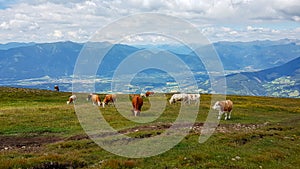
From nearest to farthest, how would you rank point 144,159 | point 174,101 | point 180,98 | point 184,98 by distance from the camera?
point 144,159
point 184,98
point 180,98
point 174,101

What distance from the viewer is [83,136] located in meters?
25.1

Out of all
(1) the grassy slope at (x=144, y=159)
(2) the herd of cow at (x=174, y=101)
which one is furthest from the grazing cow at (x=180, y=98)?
(1) the grassy slope at (x=144, y=159)

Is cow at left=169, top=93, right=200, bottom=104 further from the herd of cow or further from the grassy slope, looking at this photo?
the grassy slope

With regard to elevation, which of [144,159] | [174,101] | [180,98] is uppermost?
[180,98]

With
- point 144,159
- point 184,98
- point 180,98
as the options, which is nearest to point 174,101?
point 180,98

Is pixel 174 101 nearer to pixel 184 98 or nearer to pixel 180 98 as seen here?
pixel 180 98

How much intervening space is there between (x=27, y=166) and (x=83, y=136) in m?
9.29

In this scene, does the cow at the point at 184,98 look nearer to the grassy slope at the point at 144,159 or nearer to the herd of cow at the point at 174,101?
the herd of cow at the point at 174,101

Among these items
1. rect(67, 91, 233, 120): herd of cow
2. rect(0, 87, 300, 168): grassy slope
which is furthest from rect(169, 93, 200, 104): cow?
rect(0, 87, 300, 168): grassy slope

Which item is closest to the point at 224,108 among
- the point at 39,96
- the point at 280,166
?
the point at 280,166

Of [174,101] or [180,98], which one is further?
[174,101]

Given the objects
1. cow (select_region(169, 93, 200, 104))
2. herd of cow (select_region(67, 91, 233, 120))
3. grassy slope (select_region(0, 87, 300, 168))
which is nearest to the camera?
grassy slope (select_region(0, 87, 300, 168))

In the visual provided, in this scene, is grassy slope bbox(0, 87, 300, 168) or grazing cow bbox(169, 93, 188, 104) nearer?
grassy slope bbox(0, 87, 300, 168)

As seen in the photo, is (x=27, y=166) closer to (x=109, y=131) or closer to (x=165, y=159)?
(x=165, y=159)
